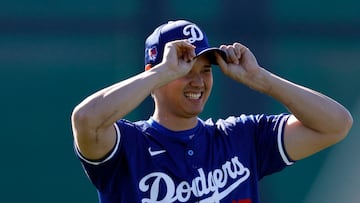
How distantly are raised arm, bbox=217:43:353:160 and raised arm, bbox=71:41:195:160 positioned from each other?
0.52ft

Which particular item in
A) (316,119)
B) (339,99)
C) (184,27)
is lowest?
(339,99)

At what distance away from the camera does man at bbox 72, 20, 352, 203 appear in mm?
3154

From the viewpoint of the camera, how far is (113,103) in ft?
10.2

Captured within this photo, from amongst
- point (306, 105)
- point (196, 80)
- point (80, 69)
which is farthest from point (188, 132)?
point (80, 69)

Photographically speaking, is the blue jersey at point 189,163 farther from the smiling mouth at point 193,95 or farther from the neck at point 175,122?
the smiling mouth at point 193,95

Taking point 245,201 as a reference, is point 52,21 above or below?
above

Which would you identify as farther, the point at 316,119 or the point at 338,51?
the point at 338,51

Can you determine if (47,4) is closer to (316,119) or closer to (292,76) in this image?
(292,76)

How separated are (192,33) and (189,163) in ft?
1.43

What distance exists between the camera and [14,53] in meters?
4.67

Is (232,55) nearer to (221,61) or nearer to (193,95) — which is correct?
(221,61)

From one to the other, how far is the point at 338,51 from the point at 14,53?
1.54 metres

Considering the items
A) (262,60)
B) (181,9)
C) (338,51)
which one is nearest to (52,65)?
(181,9)

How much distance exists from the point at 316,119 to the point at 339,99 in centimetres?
151
